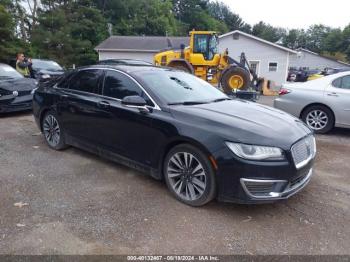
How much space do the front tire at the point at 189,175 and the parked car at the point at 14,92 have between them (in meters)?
6.13

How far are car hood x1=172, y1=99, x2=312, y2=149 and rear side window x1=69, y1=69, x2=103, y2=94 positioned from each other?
1583 millimetres

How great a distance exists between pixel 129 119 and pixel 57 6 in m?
34.0

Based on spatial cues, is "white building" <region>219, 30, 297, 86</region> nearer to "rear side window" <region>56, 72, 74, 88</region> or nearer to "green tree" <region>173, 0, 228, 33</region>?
"rear side window" <region>56, 72, 74, 88</region>

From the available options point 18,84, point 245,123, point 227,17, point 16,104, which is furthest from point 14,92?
point 227,17

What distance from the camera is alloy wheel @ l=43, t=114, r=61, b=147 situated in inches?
223

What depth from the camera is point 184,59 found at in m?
15.9

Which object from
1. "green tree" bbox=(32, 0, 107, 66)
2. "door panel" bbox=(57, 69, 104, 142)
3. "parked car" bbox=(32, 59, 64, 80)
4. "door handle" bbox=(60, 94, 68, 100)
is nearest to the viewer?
"door panel" bbox=(57, 69, 104, 142)

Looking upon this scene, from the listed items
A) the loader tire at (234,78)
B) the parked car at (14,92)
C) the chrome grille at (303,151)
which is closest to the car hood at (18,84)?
the parked car at (14,92)

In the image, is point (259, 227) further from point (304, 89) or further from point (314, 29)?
point (314, 29)

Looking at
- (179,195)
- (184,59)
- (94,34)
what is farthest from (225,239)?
(94,34)

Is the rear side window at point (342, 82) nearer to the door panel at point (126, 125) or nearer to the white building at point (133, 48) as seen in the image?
the door panel at point (126, 125)

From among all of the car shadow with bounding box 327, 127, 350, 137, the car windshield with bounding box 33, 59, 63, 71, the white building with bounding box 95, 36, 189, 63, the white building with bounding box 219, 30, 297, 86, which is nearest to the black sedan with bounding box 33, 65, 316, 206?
the car shadow with bounding box 327, 127, 350, 137

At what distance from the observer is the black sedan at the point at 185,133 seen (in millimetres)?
3438

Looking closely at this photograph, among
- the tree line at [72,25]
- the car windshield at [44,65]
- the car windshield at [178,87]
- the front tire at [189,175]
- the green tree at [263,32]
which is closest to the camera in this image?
the front tire at [189,175]
